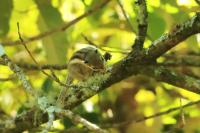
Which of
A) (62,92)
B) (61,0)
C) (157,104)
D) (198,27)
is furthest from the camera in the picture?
(61,0)

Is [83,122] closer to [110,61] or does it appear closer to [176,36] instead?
[176,36]

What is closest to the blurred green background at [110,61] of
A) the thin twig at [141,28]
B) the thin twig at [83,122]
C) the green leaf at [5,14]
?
the green leaf at [5,14]

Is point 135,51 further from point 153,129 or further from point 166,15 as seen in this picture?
point 153,129

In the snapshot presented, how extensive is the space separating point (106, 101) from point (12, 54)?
0.57 meters

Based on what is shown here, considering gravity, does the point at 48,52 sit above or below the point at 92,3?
below

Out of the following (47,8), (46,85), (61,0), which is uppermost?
(61,0)

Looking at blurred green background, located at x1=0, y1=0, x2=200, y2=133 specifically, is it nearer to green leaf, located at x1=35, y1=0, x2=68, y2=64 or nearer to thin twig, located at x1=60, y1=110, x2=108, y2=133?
green leaf, located at x1=35, y1=0, x2=68, y2=64

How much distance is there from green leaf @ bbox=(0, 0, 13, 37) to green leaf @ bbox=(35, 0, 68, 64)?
0.42 feet

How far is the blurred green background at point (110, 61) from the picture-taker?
2.14 meters

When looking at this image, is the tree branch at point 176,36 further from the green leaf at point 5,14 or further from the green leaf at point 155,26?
the green leaf at point 5,14

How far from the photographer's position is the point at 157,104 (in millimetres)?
2512

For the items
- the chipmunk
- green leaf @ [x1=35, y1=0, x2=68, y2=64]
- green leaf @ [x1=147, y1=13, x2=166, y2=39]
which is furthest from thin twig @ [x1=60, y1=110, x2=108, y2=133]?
green leaf @ [x1=35, y1=0, x2=68, y2=64]

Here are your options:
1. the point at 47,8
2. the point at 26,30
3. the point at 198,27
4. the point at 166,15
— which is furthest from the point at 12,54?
the point at 198,27

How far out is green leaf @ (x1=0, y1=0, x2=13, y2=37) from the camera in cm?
200
